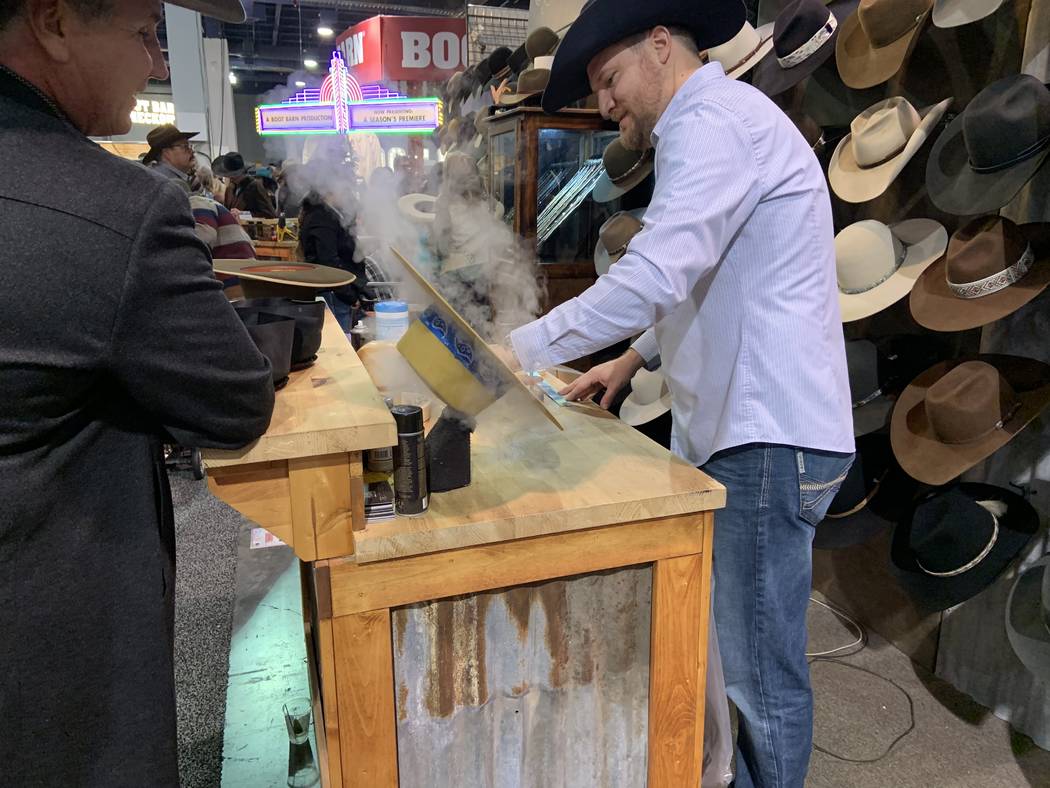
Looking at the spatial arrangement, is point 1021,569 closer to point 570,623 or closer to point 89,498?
point 570,623

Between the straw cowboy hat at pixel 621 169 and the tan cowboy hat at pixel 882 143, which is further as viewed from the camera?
the straw cowboy hat at pixel 621 169

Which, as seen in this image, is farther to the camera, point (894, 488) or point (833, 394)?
point (894, 488)

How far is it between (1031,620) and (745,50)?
2183 millimetres

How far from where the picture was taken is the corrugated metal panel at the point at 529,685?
52.3 inches

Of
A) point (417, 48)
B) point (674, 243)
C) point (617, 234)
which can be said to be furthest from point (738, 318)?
point (417, 48)

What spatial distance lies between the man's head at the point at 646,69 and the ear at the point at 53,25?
3.43 ft

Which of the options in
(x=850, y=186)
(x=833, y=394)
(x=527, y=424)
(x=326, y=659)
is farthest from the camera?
(x=850, y=186)

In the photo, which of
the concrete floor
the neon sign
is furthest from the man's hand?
the neon sign

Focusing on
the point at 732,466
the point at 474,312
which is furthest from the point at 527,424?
the point at 474,312

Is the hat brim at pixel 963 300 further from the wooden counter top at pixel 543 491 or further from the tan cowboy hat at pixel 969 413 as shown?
the wooden counter top at pixel 543 491

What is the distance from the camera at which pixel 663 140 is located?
1.48 meters

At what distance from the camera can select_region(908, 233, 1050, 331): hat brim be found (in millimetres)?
1942

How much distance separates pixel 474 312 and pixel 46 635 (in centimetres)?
140

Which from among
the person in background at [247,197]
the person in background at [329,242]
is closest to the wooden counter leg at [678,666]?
the person in background at [329,242]
